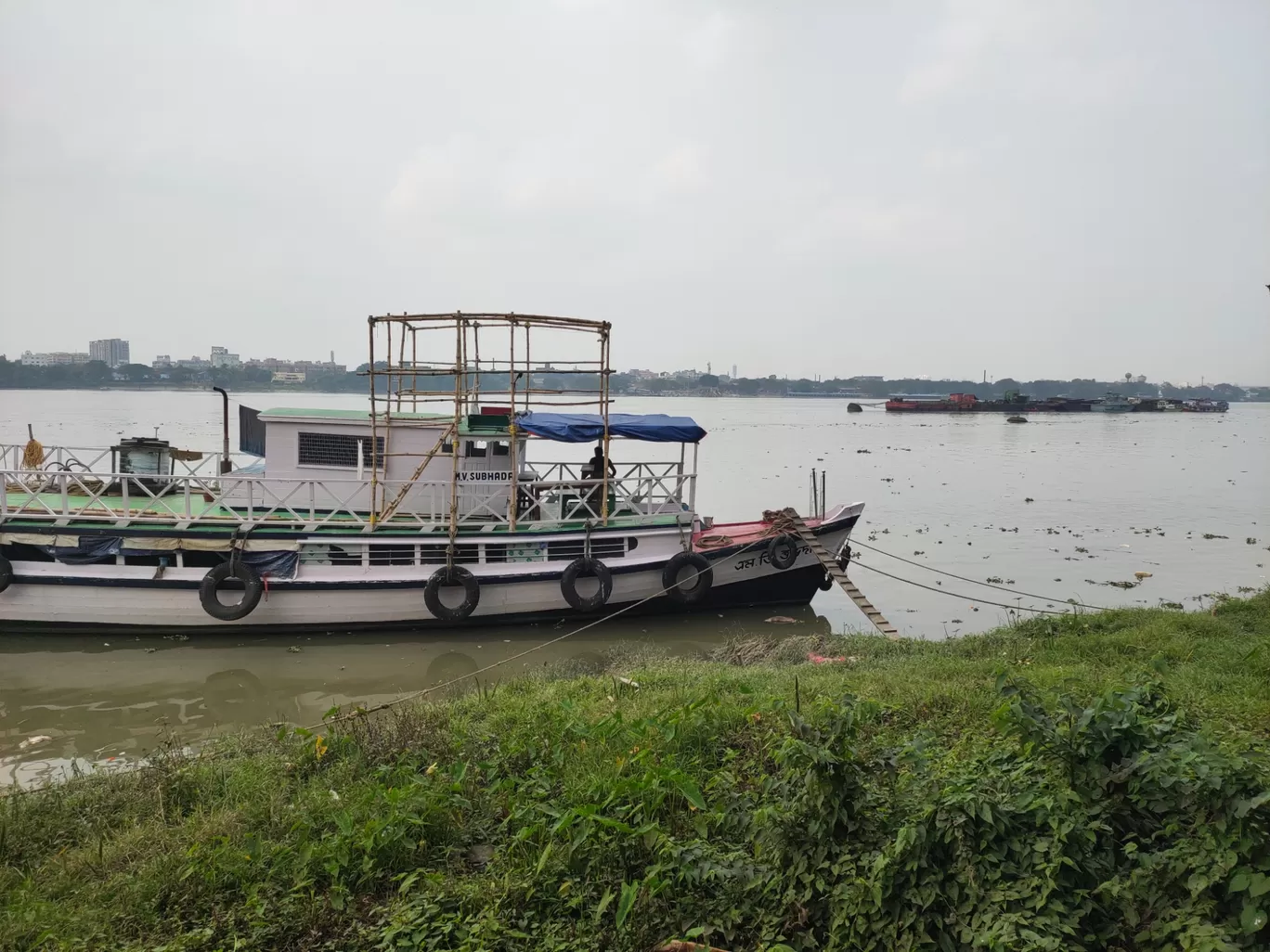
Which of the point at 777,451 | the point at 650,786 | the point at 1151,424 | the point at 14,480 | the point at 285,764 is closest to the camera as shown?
the point at 650,786

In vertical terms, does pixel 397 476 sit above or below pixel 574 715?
above

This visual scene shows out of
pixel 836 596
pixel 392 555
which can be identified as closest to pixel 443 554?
pixel 392 555

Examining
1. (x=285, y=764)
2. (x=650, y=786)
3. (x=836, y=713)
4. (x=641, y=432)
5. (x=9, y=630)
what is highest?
(x=641, y=432)

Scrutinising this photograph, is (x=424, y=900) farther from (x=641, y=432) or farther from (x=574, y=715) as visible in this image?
(x=641, y=432)

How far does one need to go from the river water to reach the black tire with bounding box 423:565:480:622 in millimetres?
495

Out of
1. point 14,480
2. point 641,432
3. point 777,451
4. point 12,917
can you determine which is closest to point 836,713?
point 12,917

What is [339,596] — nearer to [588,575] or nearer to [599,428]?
[588,575]

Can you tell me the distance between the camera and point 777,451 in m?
47.3

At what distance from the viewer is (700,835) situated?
4266 mm

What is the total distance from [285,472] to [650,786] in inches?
421

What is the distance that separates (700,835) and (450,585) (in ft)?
29.6

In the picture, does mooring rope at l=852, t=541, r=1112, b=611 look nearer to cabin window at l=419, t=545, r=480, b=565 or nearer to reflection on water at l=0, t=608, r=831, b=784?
reflection on water at l=0, t=608, r=831, b=784

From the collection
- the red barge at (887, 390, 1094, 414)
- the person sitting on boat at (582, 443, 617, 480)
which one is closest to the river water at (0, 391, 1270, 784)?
the person sitting on boat at (582, 443, 617, 480)

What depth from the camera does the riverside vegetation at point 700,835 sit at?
10.9 ft
